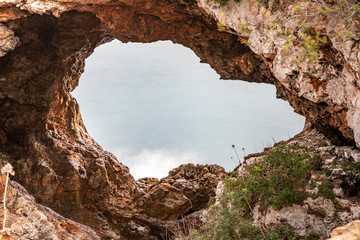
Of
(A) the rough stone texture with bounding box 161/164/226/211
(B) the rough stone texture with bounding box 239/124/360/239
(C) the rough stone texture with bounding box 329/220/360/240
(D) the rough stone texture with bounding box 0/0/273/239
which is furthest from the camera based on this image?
(A) the rough stone texture with bounding box 161/164/226/211

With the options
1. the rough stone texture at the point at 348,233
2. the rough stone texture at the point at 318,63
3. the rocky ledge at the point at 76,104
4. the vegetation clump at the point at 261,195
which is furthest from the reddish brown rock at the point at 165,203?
the rough stone texture at the point at 348,233

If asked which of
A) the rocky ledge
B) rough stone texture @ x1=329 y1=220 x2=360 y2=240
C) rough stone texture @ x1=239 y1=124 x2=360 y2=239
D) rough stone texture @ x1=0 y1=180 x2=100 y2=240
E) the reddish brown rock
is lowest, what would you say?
rough stone texture @ x1=329 y1=220 x2=360 y2=240

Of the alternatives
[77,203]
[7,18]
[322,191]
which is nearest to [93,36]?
[7,18]

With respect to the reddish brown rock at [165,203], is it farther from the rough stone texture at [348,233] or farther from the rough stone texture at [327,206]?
the rough stone texture at [348,233]

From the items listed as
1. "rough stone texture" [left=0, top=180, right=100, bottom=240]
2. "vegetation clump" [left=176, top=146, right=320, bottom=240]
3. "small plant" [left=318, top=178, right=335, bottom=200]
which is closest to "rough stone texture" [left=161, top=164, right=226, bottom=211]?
"vegetation clump" [left=176, top=146, right=320, bottom=240]

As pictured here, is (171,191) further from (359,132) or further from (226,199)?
(359,132)

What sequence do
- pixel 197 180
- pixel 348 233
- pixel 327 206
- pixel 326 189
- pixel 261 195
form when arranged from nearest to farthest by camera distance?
1. pixel 348 233
2. pixel 327 206
3. pixel 326 189
4. pixel 261 195
5. pixel 197 180

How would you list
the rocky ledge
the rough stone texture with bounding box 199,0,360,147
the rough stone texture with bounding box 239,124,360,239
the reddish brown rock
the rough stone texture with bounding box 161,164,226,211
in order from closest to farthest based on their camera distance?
the rough stone texture with bounding box 199,0,360,147
the rough stone texture with bounding box 239,124,360,239
the rocky ledge
the reddish brown rock
the rough stone texture with bounding box 161,164,226,211

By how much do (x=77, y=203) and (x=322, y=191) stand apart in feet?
39.4

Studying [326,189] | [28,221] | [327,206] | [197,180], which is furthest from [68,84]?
[327,206]

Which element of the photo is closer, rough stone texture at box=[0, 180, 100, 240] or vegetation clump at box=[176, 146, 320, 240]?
vegetation clump at box=[176, 146, 320, 240]

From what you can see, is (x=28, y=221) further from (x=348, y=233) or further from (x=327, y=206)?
(x=348, y=233)

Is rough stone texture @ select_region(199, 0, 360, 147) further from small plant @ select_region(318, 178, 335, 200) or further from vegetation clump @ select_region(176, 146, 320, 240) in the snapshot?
vegetation clump @ select_region(176, 146, 320, 240)

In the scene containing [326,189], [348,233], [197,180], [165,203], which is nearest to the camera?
[348,233]
